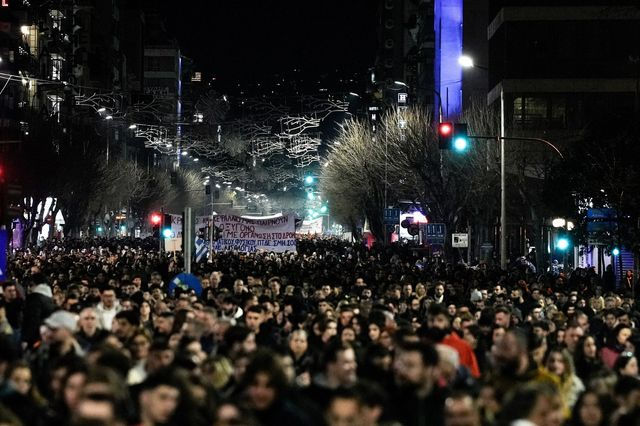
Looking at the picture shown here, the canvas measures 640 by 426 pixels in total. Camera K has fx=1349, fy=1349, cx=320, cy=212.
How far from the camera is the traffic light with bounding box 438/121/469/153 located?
2958cm

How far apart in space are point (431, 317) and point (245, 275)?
56.6 feet

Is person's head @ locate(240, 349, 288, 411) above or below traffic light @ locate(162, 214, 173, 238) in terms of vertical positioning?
below

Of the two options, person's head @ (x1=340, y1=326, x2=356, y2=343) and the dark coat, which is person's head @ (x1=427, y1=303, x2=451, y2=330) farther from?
the dark coat

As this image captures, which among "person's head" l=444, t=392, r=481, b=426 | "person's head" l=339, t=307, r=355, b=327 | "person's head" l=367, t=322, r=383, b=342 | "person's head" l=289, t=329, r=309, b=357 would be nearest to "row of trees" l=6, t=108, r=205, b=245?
"person's head" l=339, t=307, r=355, b=327

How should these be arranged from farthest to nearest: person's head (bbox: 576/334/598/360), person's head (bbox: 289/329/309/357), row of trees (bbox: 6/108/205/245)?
row of trees (bbox: 6/108/205/245), person's head (bbox: 576/334/598/360), person's head (bbox: 289/329/309/357)

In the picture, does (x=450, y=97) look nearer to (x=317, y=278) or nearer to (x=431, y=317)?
(x=317, y=278)

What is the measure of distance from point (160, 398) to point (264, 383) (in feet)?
2.27

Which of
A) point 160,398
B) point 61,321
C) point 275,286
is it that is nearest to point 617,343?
point 61,321

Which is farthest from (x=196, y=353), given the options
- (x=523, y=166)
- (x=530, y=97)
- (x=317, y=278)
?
(x=530, y=97)

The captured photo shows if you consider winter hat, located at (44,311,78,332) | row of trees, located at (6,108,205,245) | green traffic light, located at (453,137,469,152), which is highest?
row of trees, located at (6,108,205,245)

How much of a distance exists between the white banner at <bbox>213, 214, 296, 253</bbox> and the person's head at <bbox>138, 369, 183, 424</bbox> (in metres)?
35.1

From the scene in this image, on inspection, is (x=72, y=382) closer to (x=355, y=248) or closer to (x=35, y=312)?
(x=35, y=312)

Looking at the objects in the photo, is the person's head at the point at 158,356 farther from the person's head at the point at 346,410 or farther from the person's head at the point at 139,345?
the person's head at the point at 346,410

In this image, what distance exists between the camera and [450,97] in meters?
93.2
